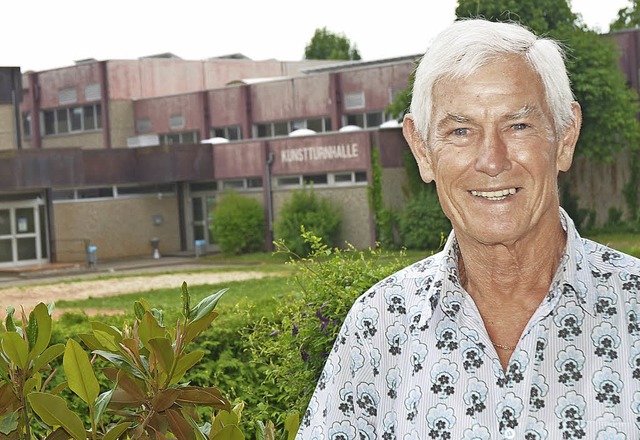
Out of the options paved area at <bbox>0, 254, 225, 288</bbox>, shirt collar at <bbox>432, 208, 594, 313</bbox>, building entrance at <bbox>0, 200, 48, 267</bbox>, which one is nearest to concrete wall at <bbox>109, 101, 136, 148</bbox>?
paved area at <bbox>0, 254, 225, 288</bbox>

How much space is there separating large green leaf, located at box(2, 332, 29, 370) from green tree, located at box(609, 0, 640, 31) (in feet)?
176

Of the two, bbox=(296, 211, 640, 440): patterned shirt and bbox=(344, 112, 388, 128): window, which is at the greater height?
bbox=(344, 112, 388, 128): window

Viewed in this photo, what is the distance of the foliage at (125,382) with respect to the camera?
287 cm

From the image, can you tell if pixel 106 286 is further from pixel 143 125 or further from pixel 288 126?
pixel 143 125

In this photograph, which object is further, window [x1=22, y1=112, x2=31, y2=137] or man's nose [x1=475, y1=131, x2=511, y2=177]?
window [x1=22, y1=112, x2=31, y2=137]

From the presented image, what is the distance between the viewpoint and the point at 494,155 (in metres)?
2.31

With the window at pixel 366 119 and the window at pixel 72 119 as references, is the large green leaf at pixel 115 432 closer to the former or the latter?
the window at pixel 366 119

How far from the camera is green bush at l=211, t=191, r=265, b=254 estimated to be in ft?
128

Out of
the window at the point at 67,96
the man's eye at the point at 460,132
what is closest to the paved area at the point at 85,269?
the window at the point at 67,96

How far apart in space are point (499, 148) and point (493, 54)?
20cm

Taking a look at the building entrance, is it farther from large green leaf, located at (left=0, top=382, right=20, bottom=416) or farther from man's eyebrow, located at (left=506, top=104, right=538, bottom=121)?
man's eyebrow, located at (left=506, top=104, right=538, bottom=121)

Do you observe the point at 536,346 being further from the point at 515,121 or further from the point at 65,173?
the point at 65,173

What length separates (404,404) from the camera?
230cm

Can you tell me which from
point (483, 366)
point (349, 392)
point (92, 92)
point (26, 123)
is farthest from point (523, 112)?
point (26, 123)
